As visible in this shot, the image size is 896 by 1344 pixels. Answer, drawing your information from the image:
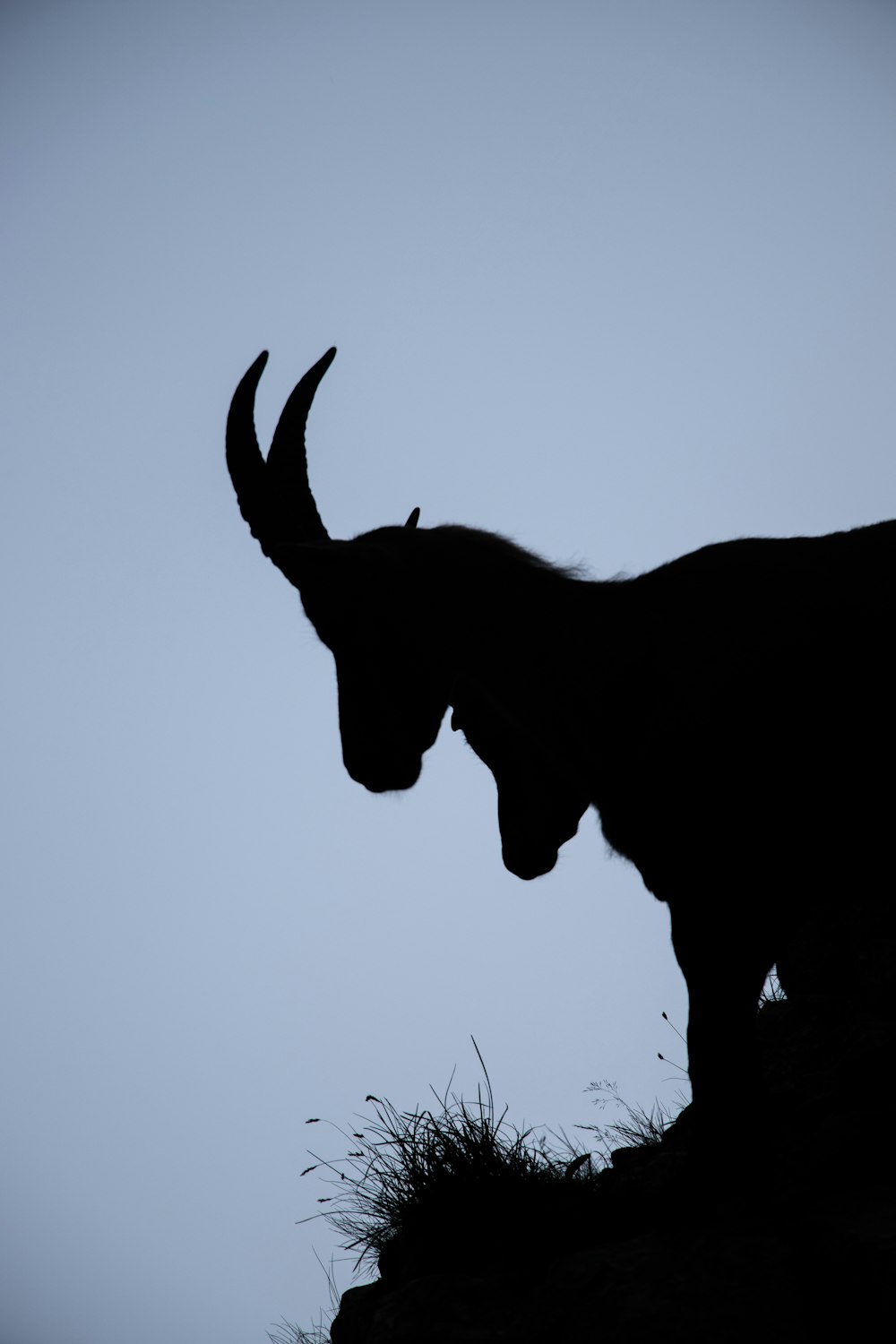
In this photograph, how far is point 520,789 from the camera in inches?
163

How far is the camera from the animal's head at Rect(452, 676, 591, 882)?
4.04 metres

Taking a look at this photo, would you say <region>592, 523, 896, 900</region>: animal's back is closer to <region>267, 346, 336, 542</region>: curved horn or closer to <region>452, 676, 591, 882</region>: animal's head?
<region>452, 676, 591, 882</region>: animal's head

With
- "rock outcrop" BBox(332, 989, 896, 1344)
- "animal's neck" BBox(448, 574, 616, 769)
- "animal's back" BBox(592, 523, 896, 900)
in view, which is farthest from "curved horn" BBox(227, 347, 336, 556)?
"rock outcrop" BBox(332, 989, 896, 1344)

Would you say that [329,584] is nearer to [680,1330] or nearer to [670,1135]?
[680,1330]

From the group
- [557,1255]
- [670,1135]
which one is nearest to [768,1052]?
[670,1135]

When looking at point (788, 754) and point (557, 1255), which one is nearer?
point (788, 754)

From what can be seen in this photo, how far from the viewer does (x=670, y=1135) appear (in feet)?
15.7

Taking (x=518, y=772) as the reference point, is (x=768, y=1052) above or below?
below

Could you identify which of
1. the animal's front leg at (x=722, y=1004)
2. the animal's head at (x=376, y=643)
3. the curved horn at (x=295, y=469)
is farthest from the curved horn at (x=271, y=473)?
the animal's front leg at (x=722, y=1004)

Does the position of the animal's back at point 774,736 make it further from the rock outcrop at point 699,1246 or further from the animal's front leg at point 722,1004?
the rock outcrop at point 699,1246

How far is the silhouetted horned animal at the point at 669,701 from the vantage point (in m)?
3.22

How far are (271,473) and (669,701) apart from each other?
1.96 meters

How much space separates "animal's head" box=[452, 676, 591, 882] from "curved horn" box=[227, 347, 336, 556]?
3.14ft

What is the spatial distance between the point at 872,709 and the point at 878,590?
392mm
